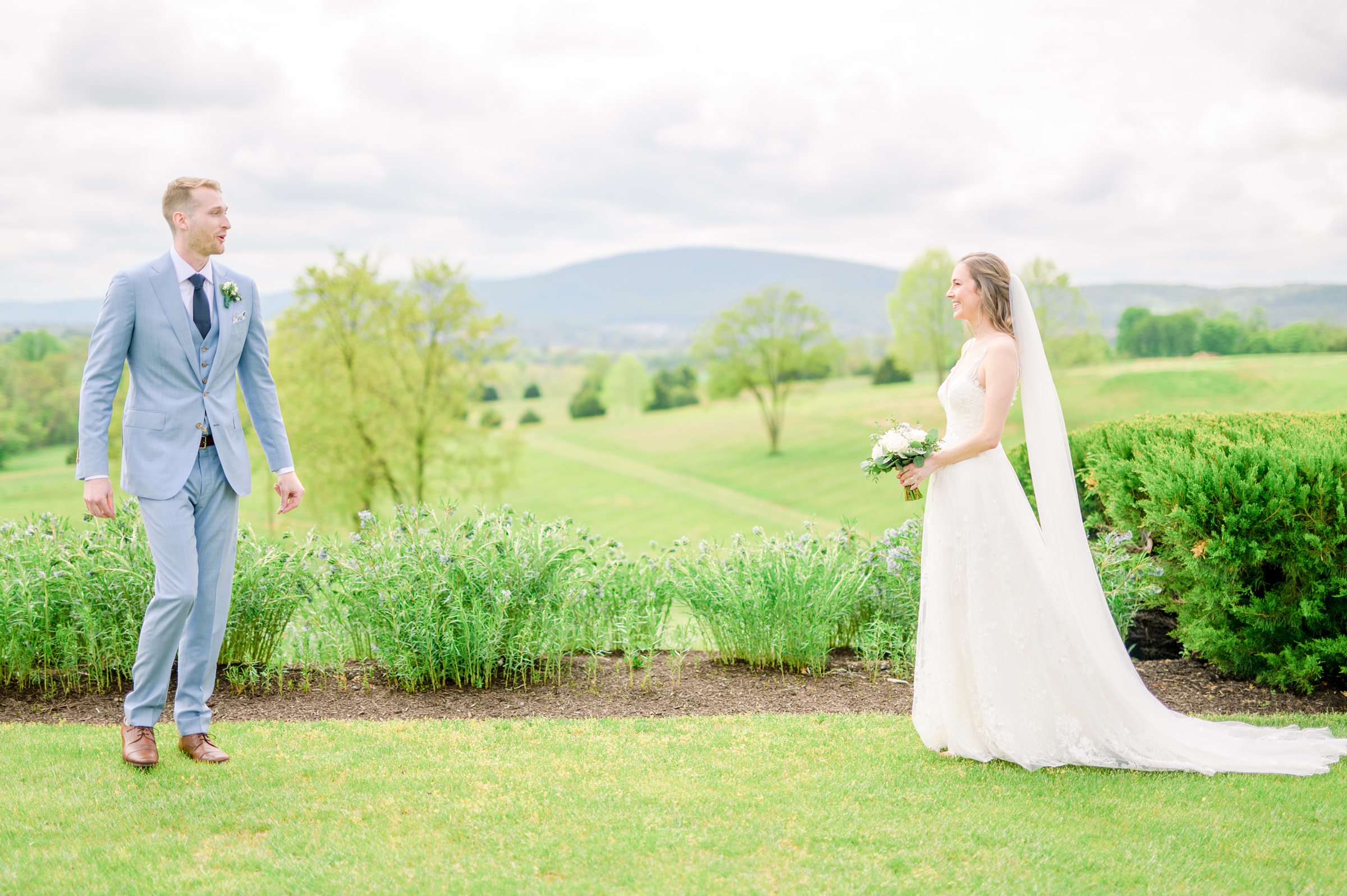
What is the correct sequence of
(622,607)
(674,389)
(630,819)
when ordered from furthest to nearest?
(674,389) → (622,607) → (630,819)

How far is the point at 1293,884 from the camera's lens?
10.9ft

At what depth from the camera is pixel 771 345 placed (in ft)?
188

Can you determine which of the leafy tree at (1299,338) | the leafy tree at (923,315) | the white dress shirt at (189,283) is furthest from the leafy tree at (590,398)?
the white dress shirt at (189,283)

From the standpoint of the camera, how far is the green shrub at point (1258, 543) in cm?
536

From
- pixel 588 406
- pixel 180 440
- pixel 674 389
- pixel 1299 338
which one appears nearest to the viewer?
pixel 180 440

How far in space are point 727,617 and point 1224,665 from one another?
130 inches

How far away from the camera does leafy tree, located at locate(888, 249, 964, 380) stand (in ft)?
180

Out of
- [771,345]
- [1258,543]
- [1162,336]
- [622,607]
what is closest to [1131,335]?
[1162,336]

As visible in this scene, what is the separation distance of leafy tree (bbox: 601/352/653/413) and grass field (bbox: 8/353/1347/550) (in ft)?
73.5

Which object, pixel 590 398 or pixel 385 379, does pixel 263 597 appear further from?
pixel 590 398

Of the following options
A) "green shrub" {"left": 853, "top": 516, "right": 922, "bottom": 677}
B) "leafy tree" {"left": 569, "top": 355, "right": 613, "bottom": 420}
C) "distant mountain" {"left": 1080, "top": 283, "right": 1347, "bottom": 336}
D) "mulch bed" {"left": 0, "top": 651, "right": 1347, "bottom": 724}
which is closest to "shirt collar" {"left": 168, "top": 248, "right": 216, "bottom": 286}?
"mulch bed" {"left": 0, "top": 651, "right": 1347, "bottom": 724}

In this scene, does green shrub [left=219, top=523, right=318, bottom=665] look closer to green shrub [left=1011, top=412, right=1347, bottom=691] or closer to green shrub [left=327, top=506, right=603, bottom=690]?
green shrub [left=327, top=506, right=603, bottom=690]

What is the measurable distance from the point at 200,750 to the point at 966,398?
4.10m

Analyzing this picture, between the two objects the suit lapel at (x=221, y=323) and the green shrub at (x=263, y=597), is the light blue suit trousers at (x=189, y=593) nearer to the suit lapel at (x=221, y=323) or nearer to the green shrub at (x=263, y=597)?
the suit lapel at (x=221, y=323)
